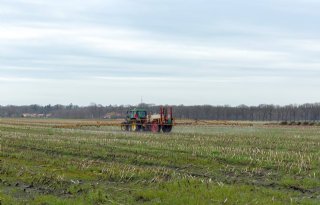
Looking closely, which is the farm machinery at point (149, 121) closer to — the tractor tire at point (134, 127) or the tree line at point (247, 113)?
the tractor tire at point (134, 127)

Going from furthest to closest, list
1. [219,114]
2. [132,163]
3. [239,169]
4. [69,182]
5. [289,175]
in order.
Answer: [219,114] → [132,163] → [239,169] → [289,175] → [69,182]

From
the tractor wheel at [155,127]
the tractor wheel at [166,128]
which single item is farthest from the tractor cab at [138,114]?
the tractor wheel at [166,128]

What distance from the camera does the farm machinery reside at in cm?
4572

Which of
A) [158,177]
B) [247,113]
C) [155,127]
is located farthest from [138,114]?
[247,113]

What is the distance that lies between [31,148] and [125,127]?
Result: 29.0 metres

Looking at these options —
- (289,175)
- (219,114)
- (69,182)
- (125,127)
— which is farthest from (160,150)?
(219,114)

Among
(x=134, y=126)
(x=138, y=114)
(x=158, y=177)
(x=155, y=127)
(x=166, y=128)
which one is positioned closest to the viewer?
(x=158, y=177)

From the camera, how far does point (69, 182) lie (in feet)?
41.5

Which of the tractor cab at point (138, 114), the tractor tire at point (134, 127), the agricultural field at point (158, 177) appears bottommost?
the agricultural field at point (158, 177)

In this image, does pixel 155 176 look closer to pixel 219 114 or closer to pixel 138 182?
pixel 138 182

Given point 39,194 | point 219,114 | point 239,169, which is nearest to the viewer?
point 39,194

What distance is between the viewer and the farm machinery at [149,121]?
4572cm

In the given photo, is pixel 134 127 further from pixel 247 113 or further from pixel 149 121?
pixel 247 113

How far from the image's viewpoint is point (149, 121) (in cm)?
4809
